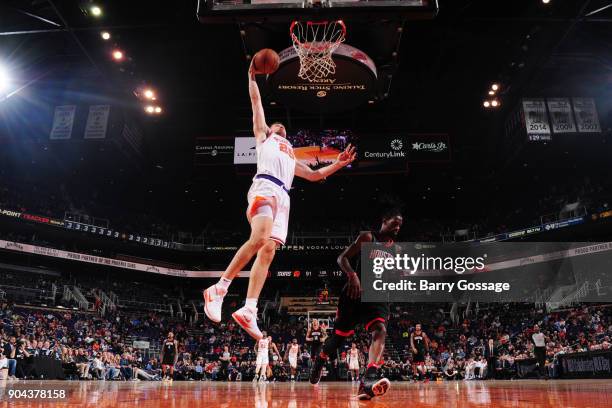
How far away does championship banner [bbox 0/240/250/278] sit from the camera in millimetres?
21561

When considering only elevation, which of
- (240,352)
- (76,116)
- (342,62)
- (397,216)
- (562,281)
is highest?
(76,116)

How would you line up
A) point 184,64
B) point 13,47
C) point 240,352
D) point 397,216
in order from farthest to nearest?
point 240,352
point 184,64
point 13,47
point 397,216

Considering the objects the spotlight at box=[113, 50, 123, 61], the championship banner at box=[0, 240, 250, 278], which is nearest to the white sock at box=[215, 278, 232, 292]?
the spotlight at box=[113, 50, 123, 61]

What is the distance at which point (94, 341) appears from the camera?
17.9 metres

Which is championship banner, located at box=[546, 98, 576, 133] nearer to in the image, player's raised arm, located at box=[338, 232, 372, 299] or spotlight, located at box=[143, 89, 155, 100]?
spotlight, located at box=[143, 89, 155, 100]

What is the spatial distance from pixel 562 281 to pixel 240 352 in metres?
15.5

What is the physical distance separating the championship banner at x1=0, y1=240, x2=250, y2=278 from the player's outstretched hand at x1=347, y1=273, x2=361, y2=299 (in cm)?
2179

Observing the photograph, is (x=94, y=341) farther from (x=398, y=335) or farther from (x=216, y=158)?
(x=398, y=335)

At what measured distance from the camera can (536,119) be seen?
15.7 m

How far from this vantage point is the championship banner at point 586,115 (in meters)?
15.5

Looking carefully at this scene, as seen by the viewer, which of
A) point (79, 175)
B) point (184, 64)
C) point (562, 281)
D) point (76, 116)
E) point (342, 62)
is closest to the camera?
point (342, 62)

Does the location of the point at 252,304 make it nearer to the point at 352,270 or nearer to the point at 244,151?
the point at 352,270

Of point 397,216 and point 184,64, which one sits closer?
point 397,216

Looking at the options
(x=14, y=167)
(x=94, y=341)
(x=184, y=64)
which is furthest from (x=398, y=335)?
(x=14, y=167)
